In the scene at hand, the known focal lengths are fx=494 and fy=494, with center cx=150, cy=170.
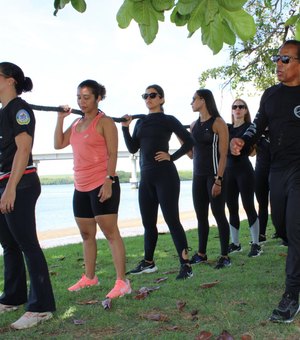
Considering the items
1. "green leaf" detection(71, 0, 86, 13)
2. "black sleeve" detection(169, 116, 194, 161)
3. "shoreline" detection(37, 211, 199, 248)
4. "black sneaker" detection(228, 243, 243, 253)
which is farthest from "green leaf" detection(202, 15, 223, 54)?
"shoreline" detection(37, 211, 199, 248)

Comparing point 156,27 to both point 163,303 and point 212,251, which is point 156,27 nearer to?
point 163,303

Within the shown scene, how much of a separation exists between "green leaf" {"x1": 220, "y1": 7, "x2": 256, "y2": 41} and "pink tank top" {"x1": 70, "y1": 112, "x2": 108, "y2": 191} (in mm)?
2349

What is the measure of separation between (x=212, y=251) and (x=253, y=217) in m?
0.86

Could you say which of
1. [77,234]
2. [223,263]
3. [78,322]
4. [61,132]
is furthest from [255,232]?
[77,234]

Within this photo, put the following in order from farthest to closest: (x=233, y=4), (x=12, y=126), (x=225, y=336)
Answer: (x=12, y=126)
(x=225, y=336)
(x=233, y=4)

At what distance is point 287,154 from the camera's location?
150 inches

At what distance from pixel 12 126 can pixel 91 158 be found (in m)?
1.07

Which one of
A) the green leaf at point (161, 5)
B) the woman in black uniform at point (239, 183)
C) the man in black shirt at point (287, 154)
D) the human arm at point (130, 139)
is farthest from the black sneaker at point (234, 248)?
the green leaf at point (161, 5)

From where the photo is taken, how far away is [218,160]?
5949 mm

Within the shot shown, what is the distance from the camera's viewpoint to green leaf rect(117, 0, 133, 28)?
120 inches

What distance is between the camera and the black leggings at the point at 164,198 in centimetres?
543

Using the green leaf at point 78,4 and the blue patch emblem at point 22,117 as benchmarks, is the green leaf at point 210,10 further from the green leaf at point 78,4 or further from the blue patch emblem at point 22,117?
the blue patch emblem at point 22,117

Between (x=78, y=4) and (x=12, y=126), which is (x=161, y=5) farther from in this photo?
(x=12, y=126)

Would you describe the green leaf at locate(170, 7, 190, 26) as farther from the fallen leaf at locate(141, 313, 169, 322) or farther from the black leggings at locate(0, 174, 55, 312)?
the fallen leaf at locate(141, 313, 169, 322)
